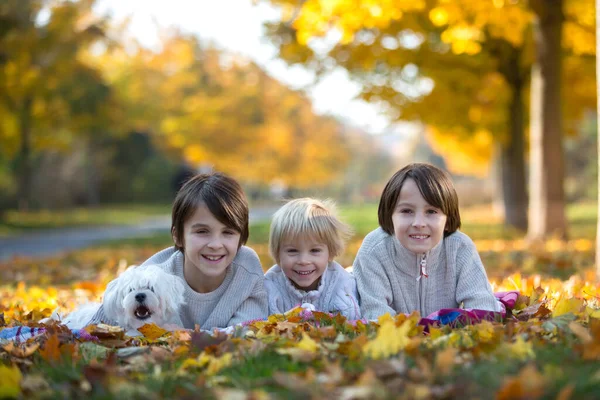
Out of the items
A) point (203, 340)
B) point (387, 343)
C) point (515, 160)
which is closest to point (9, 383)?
point (203, 340)

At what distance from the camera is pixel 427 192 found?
3523 millimetres

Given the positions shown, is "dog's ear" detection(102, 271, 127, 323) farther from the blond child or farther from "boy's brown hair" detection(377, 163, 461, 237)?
"boy's brown hair" detection(377, 163, 461, 237)

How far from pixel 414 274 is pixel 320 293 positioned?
58 cm

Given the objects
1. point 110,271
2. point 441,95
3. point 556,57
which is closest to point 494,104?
point 441,95

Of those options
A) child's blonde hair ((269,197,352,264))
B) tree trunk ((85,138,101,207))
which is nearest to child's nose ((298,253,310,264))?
child's blonde hair ((269,197,352,264))

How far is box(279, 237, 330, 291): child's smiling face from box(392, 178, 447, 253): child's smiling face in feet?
1.64

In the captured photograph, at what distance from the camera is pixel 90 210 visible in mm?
30797

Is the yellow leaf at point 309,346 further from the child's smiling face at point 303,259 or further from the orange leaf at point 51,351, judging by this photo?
the child's smiling face at point 303,259

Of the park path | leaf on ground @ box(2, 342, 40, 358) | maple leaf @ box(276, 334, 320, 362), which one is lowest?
the park path

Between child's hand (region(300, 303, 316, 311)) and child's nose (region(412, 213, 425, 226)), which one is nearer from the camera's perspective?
child's nose (region(412, 213, 425, 226))

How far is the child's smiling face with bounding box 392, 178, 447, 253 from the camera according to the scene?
11.6 feet

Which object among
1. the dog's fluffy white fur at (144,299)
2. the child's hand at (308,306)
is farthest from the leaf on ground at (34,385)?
the child's hand at (308,306)

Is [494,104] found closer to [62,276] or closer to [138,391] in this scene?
[62,276]

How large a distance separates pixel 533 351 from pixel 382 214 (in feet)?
5.07
